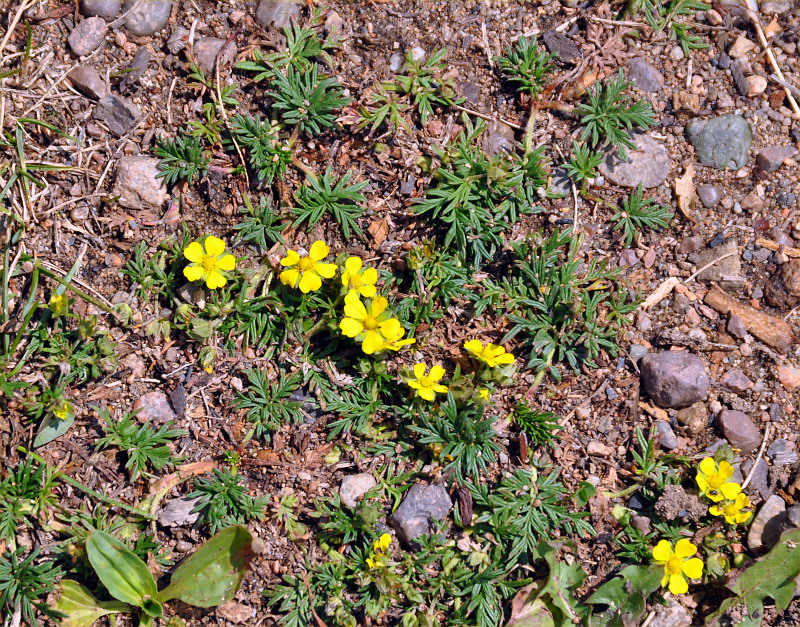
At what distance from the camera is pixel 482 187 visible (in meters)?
4.18

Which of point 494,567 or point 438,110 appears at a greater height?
point 438,110

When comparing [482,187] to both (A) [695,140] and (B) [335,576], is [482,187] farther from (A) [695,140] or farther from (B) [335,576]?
(B) [335,576]

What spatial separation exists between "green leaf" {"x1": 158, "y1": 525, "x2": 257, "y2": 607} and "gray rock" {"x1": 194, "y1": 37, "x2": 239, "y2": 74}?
2914 millimetres

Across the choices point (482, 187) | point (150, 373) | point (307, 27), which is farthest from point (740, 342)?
point (150, 373)

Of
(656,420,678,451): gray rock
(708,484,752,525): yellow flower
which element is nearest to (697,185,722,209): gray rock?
(656,420,678,451): gray rock

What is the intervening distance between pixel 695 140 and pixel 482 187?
59.4 inches

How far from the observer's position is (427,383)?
13.0 ft

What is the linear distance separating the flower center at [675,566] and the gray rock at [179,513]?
286cm

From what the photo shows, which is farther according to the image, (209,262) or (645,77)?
(645,77)

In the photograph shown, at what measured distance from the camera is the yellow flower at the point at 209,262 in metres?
3.93

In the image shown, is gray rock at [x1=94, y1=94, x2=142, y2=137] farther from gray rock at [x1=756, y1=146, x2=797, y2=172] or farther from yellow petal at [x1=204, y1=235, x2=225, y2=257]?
gray rock at [x1=756, y1=146, x2=797, y2=172]

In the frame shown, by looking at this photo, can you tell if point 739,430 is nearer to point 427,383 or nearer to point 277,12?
point 427,383

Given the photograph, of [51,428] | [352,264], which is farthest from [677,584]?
[51,428]

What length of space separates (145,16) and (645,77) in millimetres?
3347
